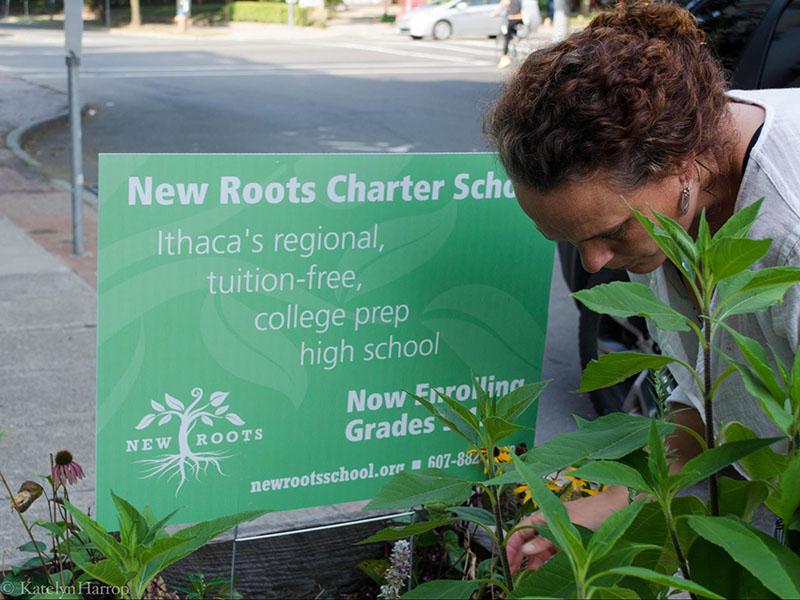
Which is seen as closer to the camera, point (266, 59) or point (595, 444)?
point (595, 444)

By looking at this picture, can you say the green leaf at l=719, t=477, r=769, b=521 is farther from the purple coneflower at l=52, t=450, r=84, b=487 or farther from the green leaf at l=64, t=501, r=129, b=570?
the purple coneflower at l=52, t=450, r=84, b=487

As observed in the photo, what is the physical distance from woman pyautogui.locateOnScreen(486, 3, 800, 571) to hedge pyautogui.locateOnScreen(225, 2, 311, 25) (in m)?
42.6

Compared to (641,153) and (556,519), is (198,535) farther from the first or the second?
(641,153)

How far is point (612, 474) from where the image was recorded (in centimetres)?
106

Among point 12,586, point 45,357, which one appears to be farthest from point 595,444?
point 45,357

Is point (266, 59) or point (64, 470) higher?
point (64, 470)

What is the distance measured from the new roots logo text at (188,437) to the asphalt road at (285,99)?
789 millimetres

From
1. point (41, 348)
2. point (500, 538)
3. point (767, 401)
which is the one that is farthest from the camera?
point (41, 348)

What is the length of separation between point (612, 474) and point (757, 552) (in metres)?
0.15

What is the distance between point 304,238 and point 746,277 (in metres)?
1.25

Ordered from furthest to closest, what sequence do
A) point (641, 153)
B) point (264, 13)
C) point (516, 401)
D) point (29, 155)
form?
point (264, 13), point (29, 155), point (641, 153), point (516, 401)

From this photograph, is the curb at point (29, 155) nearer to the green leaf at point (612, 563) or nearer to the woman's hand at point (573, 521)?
the woman's hand at point (573, 521)

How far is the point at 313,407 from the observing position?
2.37 meters

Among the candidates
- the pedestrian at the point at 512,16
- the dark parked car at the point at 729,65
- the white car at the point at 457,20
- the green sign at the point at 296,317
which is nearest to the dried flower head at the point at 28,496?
the green sign at the point at 296,317
